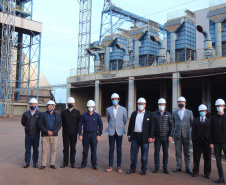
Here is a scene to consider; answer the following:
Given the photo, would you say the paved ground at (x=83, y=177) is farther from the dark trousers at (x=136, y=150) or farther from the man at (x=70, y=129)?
the man at (x=70, y=129)

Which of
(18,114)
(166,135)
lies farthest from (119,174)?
(18,114)

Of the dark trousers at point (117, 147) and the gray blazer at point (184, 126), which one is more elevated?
the gray blazer at point (184, 126)

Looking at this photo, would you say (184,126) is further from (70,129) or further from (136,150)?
(70,129)

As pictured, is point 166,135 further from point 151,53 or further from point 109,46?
point 109,46

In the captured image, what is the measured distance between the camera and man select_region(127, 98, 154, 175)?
634cm

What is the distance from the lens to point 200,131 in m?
6.25

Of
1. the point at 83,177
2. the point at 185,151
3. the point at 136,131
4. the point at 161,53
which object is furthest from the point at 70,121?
the point at 161,53

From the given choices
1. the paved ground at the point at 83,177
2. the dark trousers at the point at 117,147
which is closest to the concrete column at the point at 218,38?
the paved ground at the point at 83,177

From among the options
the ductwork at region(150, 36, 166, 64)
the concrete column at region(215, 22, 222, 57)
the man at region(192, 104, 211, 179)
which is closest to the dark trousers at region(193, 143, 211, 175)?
the man at region(192, 104, 211, 179)

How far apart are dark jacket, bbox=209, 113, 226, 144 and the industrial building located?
1522 cm

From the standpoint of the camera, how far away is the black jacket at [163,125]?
6.54 meters

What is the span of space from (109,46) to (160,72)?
11.5 meters

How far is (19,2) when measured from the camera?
147 feet

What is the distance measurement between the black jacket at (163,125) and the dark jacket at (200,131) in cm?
60
